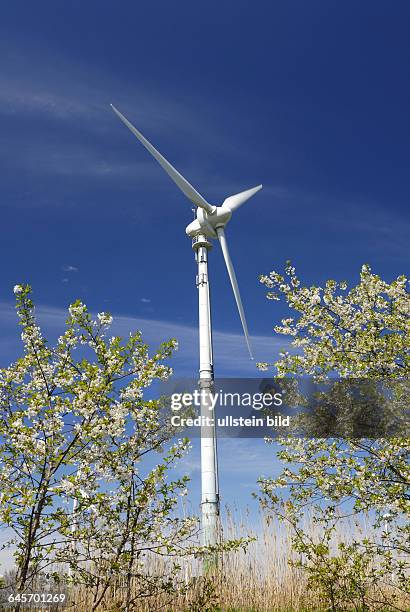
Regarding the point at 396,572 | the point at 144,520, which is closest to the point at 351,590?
the point at 396,572

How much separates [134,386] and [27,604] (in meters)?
4.33

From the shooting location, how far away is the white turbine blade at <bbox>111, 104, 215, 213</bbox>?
2141 cm

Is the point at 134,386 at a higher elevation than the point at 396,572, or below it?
higher

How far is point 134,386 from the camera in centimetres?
952

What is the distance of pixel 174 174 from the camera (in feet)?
72.1

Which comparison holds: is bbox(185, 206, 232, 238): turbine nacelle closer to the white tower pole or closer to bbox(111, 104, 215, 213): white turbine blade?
bbox(111, 104, 215, 213): white turbine blade

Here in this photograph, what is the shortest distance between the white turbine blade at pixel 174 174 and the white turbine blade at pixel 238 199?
0.96 metres

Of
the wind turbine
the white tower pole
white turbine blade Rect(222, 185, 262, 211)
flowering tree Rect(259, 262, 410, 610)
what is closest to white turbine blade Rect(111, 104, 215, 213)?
the wind turbine

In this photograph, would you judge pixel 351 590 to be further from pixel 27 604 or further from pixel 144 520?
pixel 27 604

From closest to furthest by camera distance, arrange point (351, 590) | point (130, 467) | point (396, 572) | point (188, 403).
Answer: point (130, 467), point (396, 572), point (351, 590), point (188, 403)

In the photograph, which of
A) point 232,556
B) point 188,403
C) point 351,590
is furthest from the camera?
point 232,556

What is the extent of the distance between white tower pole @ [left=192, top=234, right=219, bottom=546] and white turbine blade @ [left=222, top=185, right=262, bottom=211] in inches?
154

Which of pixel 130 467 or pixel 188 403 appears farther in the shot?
pixel 188 403

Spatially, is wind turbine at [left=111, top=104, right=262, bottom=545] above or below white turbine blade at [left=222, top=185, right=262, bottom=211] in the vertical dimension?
below
